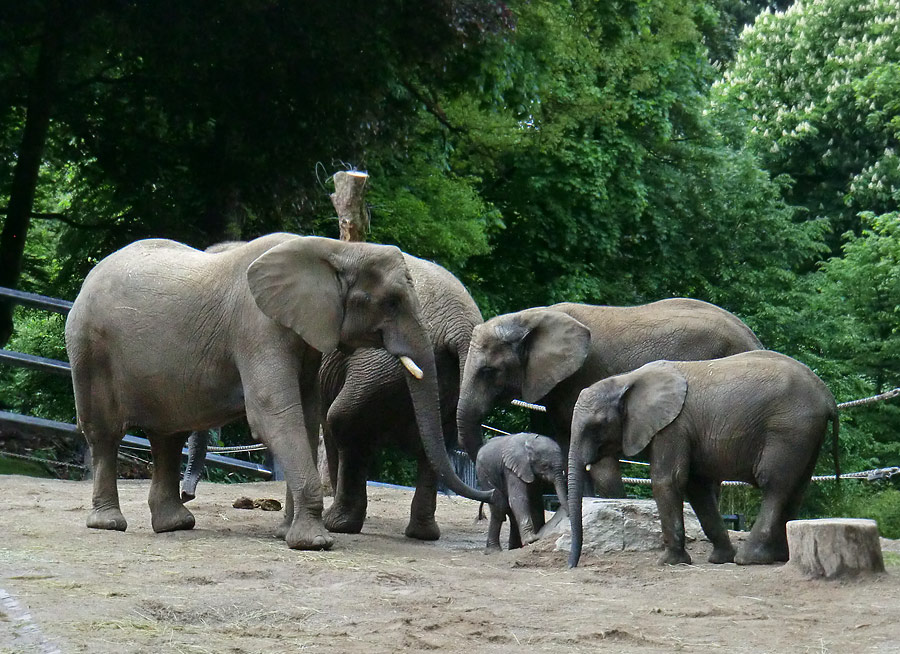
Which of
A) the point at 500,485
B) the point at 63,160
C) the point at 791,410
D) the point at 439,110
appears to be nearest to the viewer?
the point at 791,410

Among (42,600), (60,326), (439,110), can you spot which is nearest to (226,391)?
(42,600)

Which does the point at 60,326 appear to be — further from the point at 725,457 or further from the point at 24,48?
the point at 725,457

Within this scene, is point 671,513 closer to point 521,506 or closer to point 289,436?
point 521,506

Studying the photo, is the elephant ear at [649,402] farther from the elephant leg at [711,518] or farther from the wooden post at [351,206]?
the wooden post at [351,206]

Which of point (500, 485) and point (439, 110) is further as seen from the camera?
point (439, 110)

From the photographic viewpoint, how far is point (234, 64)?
17.0 m

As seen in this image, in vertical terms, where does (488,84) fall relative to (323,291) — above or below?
above

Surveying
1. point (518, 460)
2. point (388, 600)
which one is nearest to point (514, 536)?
point (518, 460)

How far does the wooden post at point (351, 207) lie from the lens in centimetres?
1375

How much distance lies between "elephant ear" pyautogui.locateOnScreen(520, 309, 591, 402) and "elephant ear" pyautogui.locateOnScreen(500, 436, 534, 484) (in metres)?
0.66

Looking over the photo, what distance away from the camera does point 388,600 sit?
7.02m

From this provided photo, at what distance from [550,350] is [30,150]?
29.7ft

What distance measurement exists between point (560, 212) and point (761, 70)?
467 inches

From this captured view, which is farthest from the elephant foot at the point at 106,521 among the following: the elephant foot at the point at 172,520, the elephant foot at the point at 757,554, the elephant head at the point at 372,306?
the elephant foot at the point at 757,554
